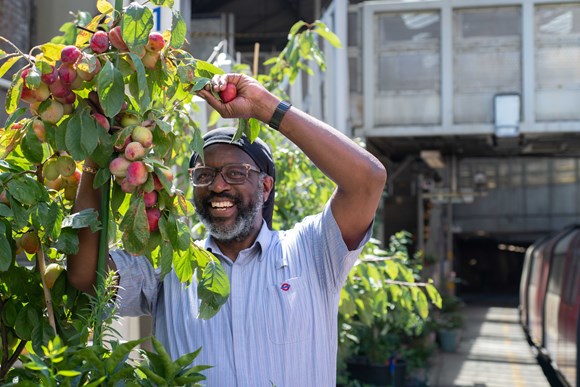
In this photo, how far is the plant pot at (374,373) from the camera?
10312 mm

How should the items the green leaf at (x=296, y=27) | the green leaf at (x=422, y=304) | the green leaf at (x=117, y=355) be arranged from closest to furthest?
1. the green leaf at (x=117, y=355)
2. the green leaf at (x=296, y=27)
3. the green leaf at (x=422, y=304)

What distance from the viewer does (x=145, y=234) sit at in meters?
1.80

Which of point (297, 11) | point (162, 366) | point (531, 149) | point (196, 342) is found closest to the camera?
point (162, 366)

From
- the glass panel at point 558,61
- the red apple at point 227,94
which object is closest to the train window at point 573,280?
the glass panel at point 558,61

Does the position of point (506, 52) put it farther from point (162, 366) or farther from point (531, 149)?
point (162, 366)

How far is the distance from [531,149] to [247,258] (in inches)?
635

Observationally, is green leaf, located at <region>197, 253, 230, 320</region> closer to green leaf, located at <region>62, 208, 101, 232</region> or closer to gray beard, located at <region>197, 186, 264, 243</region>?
green leaf, located at <region>62, 208, 101, 232</region>

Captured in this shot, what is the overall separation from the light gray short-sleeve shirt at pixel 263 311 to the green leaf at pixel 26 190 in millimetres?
614

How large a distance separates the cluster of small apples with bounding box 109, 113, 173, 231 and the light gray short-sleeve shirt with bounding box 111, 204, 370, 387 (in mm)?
654

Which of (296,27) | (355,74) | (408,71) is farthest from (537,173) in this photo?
(296,27)

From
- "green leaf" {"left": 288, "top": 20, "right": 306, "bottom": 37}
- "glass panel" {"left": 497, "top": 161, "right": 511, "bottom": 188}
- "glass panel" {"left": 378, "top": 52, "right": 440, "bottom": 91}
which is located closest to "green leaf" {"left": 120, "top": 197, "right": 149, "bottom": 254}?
"green leaf" {"left": 288, "top": 20, "right": 306, "bottom": 37}

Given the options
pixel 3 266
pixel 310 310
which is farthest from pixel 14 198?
pixel 310 310

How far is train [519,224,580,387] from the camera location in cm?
1030

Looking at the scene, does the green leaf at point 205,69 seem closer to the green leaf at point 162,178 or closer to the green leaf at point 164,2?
the green leaf at point 164,2
